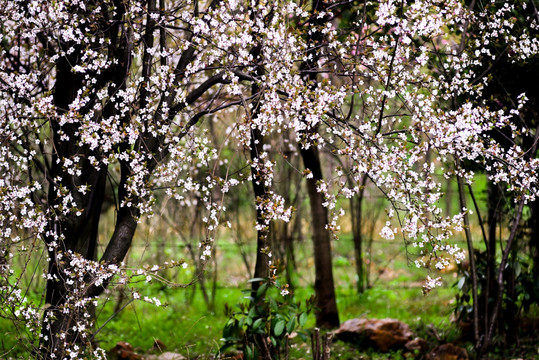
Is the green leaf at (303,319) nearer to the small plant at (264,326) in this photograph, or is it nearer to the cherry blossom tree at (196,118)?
the small plant at (264,326)

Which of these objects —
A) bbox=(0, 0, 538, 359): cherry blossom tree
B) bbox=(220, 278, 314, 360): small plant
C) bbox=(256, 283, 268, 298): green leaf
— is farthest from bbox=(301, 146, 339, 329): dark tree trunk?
bbox=(0, 0, 538, 359): cherry blossom tree

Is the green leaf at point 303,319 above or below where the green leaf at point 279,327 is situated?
above

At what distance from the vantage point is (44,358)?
15.5 ft

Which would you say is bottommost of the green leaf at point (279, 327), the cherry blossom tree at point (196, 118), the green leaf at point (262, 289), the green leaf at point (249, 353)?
the green leaf at point (249, 353)

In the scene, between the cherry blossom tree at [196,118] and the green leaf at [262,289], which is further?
the green leaf at [262,289]

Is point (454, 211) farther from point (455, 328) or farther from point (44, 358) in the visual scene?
point (44, 358)

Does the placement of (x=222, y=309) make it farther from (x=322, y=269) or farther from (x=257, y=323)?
(x=257, y=323)

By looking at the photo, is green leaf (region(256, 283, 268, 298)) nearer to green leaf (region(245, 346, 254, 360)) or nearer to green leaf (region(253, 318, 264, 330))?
green leaf (region(253, 318, 264, 330))

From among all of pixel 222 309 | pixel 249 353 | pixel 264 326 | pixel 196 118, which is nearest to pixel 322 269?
pixel 222 309

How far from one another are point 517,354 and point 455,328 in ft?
2.42

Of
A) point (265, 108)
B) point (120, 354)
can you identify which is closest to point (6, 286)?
point (120, 354)

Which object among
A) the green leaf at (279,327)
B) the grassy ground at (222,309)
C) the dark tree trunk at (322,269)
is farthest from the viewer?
the dark tree trunk at (322,269)

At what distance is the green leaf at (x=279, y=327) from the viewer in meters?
5.00

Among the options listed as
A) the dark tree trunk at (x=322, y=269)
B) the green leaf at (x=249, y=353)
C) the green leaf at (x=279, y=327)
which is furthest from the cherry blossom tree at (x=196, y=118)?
the dark tree trunk at (x=322, y=269)
